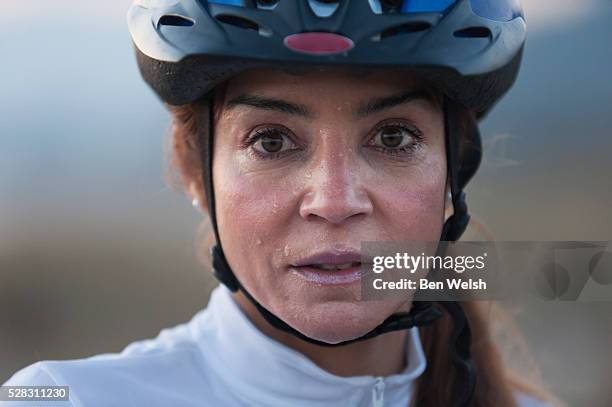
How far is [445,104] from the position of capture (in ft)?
7.47

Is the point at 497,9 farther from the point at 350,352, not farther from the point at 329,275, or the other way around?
the point at 350,352

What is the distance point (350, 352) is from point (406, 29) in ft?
3.21

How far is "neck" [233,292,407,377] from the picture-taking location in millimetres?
2354

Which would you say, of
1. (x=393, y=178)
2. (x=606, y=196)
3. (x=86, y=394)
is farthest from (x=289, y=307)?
(x=606, y=196)

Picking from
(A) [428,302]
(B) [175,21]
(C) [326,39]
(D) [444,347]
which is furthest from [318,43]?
(D) [444,347]

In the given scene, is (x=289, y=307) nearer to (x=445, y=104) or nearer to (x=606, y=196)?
(x=445, y=104)

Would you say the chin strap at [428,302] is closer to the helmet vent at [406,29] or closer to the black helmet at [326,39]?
the black helmet at [326,39]

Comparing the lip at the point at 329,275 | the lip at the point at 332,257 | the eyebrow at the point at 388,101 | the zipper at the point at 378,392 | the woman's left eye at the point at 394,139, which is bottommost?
the zipper at the point at 378,392

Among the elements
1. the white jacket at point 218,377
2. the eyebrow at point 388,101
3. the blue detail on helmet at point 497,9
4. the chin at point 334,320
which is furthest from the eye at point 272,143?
the blue detail on helmet at point 497,9

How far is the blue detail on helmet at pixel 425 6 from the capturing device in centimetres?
216

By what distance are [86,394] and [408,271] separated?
0.97 m

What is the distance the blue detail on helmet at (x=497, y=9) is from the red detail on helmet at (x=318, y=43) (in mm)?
508

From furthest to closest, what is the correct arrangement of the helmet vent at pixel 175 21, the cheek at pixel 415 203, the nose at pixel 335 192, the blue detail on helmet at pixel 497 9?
the blue detail on helmet at pixel 497 9
the helmet vent at pixel 175 21
the cheek at pixel 415 203
the nose at pixel 335 192

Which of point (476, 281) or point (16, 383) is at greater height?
point (476, 281)
